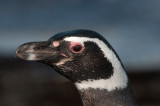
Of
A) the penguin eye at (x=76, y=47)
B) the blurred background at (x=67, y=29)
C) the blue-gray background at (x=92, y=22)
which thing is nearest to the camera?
the penguin eye at (x=76, y=47)

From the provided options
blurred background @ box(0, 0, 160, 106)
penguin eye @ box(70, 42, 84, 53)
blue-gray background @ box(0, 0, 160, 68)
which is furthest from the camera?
blue-gray background @ box(0, 0, 160, 68)

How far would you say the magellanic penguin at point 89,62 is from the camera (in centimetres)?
266

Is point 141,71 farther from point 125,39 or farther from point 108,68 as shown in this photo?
point 108,68

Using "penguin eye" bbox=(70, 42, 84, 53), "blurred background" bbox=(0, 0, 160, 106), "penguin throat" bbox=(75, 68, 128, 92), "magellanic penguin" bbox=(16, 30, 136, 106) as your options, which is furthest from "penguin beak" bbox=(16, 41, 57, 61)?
"blurred background" bbox=(0, 0, 160, 106)

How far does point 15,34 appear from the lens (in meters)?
10.4

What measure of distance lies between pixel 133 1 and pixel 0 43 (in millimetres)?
3366

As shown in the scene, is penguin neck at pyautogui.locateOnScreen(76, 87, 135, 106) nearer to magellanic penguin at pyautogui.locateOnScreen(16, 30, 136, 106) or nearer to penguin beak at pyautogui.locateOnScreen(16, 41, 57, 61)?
magellanic penguin at pyautogui.locateOnScreen(16, 30, 136, 106)

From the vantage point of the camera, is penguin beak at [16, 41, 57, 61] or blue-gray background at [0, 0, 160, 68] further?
blue-gray background at [0, 0, 160, 68]

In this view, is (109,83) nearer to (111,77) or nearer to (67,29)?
(111,77)

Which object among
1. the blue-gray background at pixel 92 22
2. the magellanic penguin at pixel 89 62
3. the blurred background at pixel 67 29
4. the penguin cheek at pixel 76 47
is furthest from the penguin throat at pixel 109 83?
the blue-gray background at pixel 92 22

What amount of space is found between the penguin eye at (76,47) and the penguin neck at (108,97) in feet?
0.74

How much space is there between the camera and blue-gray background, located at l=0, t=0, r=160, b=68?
9.02 metres

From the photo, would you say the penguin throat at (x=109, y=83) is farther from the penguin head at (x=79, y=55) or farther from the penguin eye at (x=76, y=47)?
the penguin eye at (x=76, y=47)

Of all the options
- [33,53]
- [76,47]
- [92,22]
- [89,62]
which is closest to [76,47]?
[76,47]
